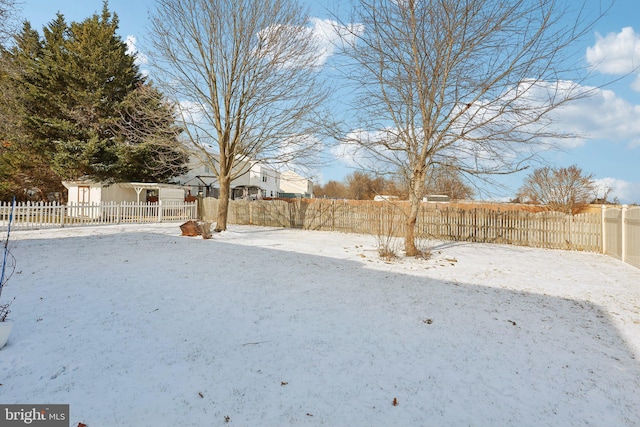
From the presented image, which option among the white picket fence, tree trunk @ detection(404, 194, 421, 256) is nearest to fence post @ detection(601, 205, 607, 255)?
tree trunk @ detection(404, 194, 421, 256)

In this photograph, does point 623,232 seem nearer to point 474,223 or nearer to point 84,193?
point 474,223

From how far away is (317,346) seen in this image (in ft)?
11.2

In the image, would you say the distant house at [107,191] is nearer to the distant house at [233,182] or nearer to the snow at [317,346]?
the distant house at [233,182]

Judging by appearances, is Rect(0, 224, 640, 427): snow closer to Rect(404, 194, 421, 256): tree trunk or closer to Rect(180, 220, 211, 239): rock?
Rect(404, 194, 421, 256): tree trunk

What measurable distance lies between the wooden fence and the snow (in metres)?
3.86

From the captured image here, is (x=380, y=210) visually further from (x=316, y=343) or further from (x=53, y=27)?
(x=53, y=27)

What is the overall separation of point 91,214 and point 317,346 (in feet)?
51.9

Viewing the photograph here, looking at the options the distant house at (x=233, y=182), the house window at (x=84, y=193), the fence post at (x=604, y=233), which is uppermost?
the distant house at (x=233, y=182)

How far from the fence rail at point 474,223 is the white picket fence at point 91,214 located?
3.85 meters

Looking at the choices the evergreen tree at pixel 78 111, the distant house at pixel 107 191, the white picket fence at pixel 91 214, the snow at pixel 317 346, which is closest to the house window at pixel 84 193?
the distant house at pixel 107 191

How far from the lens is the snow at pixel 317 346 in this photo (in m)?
2.41

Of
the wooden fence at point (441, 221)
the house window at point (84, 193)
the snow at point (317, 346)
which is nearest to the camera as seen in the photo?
the snow at point (317, 346)

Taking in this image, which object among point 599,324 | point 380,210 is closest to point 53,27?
point 380,210

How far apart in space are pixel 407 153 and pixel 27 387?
851cm
